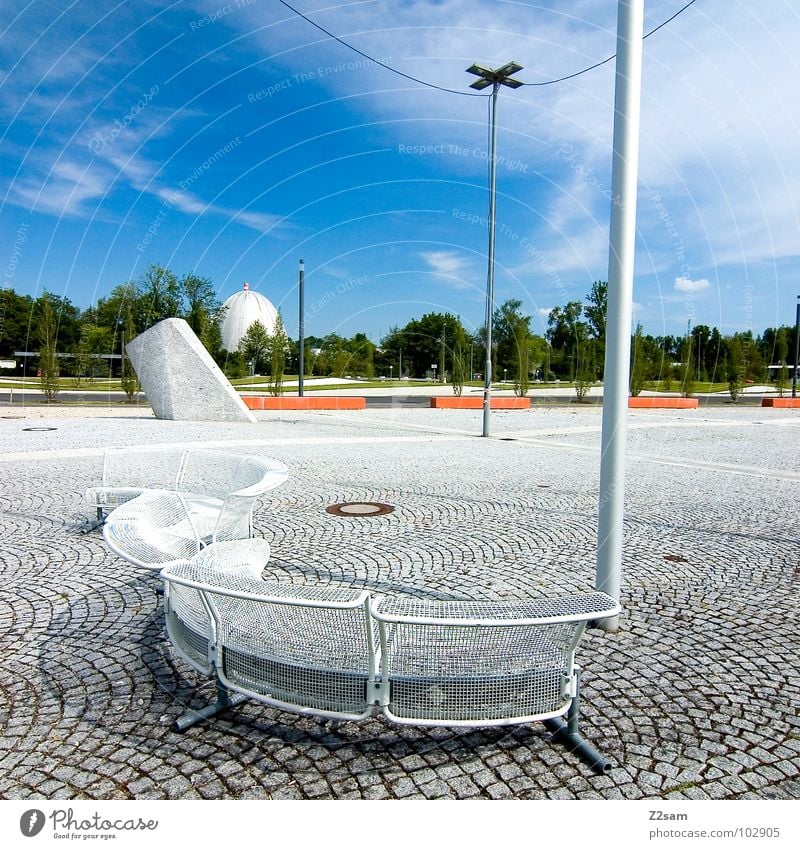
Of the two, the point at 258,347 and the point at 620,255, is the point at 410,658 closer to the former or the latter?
the point at 620,255

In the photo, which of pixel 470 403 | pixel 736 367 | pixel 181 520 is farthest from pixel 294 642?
pixel 736 367

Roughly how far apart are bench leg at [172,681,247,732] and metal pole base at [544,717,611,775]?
134 cm

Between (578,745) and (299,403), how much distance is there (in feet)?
70.7

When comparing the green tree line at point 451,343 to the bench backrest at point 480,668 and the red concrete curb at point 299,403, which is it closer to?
the red concrete curb at point 299,403

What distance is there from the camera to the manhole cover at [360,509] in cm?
692

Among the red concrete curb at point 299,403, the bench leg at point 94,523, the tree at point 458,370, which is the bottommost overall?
the bench leg at point 94,523

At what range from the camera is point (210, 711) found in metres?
2.89

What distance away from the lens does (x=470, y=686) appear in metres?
2.47

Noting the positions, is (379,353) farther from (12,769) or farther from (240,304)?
(12,769)

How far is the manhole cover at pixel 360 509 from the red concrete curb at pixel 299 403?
1503 centimetres

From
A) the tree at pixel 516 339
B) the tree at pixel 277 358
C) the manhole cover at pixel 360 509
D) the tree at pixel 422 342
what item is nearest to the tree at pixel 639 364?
the tree at pixel 516 339
